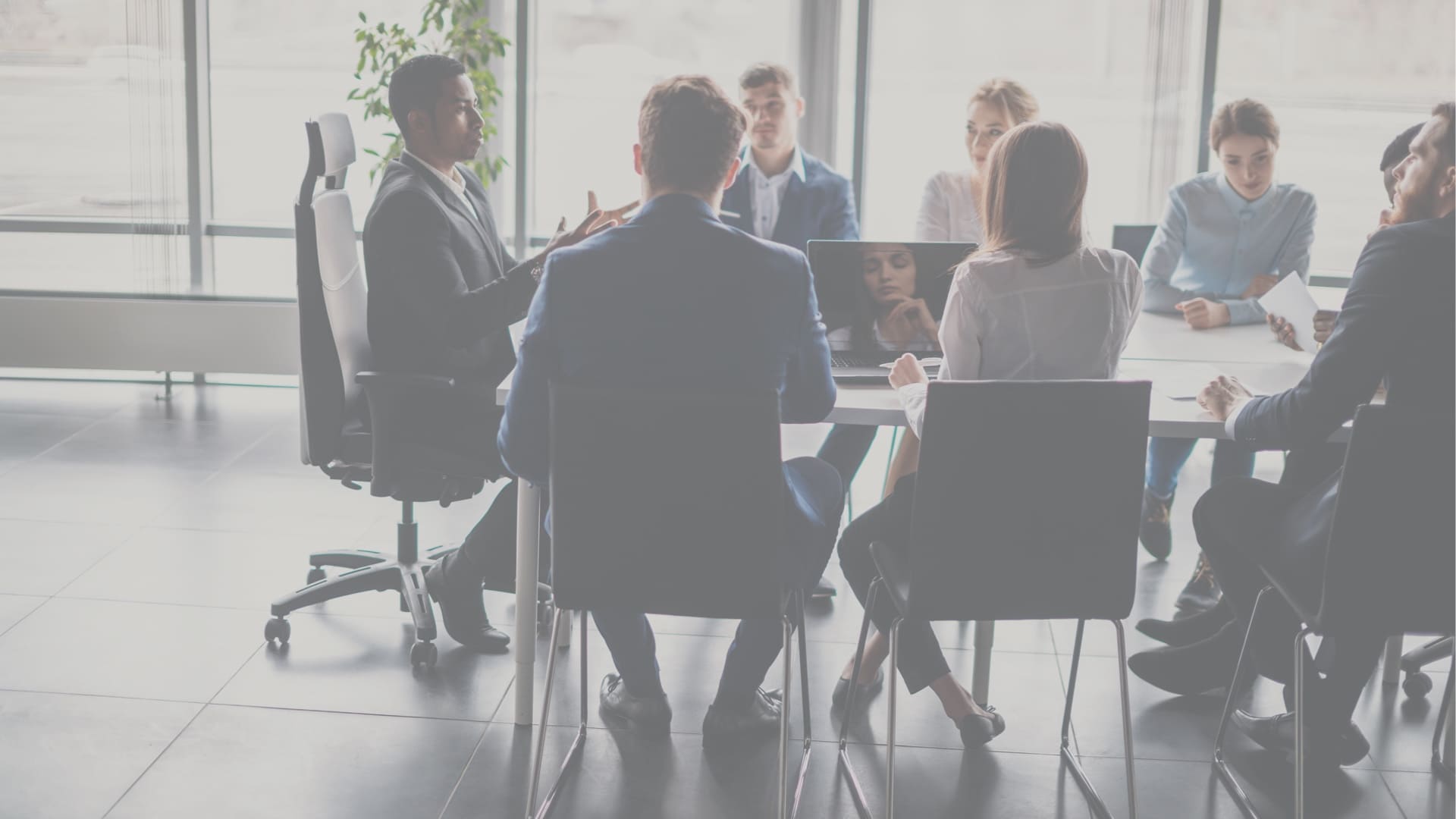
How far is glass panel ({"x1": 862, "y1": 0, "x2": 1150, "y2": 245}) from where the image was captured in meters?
5.92

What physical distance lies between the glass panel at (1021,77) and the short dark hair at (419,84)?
10.1ft

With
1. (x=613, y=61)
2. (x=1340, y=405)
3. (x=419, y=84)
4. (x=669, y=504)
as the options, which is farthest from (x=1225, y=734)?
(x=613, y=61)

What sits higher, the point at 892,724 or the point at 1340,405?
the point at 1340,405

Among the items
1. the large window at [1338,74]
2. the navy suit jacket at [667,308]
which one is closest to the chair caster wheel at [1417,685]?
the navy suit jacket at [667,308]

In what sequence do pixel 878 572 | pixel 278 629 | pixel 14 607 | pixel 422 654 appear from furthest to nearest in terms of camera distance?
pixel 14 607 < pixel 278 629 < pixel 422 654 < pixel 878 572

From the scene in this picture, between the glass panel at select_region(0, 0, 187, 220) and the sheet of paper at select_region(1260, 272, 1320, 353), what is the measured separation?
4532mm

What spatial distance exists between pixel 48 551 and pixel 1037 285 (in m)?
2.86

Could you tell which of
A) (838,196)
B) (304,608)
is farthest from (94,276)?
(838,196)

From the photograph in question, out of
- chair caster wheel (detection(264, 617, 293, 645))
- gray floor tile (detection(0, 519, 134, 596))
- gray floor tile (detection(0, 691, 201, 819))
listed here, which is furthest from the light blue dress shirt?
gray floor tile (detection(0, 519, 134, 596))

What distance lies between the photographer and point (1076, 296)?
8.04 feet

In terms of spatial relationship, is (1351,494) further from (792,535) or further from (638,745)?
(638,745)

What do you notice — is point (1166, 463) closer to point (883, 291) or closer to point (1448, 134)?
point (883, 291)

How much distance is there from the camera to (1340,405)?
2.31 meters

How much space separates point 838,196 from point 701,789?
6.30ft
